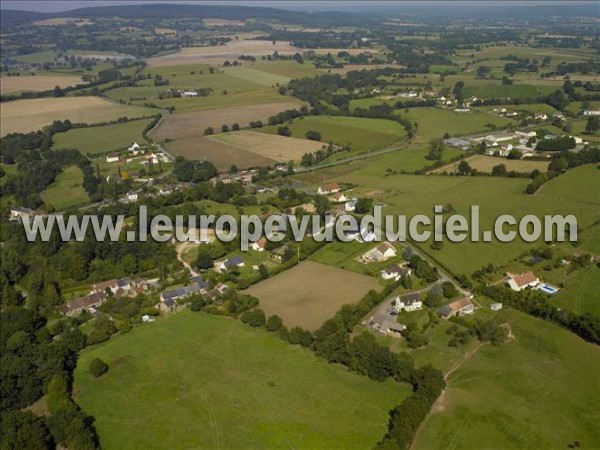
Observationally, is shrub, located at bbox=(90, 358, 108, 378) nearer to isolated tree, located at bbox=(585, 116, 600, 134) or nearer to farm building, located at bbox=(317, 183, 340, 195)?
farm building, located at bbox=(317, 183, 340, 195)

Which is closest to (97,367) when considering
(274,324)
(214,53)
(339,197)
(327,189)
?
(274,324)

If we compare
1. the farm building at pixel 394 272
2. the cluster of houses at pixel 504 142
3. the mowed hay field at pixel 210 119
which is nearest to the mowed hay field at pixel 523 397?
the farm building at pixel 394 272

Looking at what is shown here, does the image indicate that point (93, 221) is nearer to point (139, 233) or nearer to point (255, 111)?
point (139, 233)

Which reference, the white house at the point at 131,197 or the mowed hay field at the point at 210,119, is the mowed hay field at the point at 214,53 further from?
the white house at the point at 131,197

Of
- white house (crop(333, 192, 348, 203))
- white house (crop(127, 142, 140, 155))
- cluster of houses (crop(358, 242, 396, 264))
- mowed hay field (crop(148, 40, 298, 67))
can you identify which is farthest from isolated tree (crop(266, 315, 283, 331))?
mowed hay field (crop(148, 40, 298, 67))

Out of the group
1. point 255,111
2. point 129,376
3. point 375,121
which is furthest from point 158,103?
point 129,376
